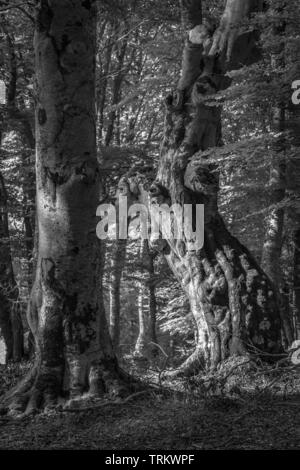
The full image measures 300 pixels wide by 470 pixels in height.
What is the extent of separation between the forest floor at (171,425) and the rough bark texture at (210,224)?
215 cm

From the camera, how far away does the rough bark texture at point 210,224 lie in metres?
7.76

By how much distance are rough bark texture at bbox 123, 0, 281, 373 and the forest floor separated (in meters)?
2.15

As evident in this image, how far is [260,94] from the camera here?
7.75m

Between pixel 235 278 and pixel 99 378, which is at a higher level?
pixel 235 278

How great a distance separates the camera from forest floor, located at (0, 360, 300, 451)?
4.07 m

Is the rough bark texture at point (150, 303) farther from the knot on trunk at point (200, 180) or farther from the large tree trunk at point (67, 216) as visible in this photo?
the large tree trunk at point (67, 216)


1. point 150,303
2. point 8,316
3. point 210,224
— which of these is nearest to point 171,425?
point 210,224

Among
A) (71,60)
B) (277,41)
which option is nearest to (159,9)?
(277,41)

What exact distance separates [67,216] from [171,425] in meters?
2.40

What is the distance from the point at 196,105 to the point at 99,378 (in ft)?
17.8

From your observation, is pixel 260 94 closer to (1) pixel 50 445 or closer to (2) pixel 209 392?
(2) pixel 209 392

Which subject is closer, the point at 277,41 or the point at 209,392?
the point at 209,392

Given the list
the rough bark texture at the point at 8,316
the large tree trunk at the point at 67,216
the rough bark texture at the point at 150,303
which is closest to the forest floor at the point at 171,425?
the large tree trunk at the point at 67,216

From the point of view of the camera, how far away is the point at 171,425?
450 cm
